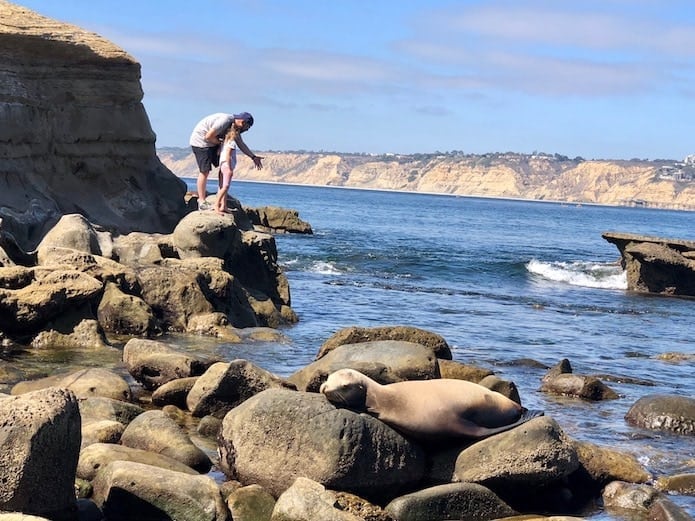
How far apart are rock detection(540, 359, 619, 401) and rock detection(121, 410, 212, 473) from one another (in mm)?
5739

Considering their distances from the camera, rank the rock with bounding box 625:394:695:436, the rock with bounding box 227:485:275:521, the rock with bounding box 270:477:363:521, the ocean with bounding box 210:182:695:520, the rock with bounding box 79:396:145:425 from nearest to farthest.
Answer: the rock with bounding box 270:477:363:521 → the rock with bounding box 227:485:275:521 → the rock with bounding box 79:396:145:425 → the rock with bounding box 625:394:695:436 → the ocean with bounding box 210:182:695:520

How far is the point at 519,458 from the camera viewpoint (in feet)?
25.5

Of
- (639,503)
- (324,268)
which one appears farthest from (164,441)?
(324,268)

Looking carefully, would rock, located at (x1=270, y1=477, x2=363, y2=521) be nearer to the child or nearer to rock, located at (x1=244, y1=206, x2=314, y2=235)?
the child

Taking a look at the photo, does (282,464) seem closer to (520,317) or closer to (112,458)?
(112,458)

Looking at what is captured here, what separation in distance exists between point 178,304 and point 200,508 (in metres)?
8.39

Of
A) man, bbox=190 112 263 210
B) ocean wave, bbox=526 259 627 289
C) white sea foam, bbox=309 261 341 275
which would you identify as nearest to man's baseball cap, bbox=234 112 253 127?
man, bbox=190 112 263 210

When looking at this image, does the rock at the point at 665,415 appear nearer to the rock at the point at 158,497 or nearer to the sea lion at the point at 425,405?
the sea lion at the point at 425,405

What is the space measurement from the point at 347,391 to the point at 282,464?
28.4 inches

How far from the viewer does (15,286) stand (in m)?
13.0

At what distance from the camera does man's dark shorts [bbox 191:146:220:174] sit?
18.2 m

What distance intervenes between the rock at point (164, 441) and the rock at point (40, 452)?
1.29 m

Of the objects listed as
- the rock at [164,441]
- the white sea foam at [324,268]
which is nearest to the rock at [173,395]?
the rock at [164,441]

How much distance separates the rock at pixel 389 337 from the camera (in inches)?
460
